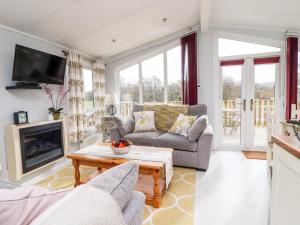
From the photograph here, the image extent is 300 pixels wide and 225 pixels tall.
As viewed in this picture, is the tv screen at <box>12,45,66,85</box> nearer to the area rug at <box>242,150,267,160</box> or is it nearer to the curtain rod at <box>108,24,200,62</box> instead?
the curtain rod at <box>108,24,200,62</box>

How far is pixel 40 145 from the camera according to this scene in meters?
2.91

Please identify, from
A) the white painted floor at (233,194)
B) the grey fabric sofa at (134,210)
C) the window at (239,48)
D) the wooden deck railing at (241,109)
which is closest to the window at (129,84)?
the window at (239,48)

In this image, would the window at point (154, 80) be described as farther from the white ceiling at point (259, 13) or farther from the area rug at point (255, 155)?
the area rug at point (255, 155)

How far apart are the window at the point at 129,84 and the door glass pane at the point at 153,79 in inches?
8.5

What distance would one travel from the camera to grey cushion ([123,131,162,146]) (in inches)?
126

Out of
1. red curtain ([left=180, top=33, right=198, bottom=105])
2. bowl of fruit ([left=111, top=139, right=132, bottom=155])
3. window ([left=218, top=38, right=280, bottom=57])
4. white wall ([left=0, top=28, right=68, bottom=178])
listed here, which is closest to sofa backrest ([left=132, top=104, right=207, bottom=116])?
red curtain ([left=180, top=33, right=198, bottom=105])

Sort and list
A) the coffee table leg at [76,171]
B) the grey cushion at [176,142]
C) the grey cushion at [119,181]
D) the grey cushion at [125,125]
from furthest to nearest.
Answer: the grey cushion at [125,125] → the grey cushion at [176,142] → the coffee table leg at [76,171] → the grey cushion at [119,181]

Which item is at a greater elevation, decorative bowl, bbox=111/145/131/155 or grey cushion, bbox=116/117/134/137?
grey cushion, bbox=116/117/134/137

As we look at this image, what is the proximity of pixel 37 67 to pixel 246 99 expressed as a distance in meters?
3.74

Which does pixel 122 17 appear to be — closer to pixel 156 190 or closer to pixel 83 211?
pixel 156 190

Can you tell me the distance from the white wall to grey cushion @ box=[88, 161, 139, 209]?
225 centimetres

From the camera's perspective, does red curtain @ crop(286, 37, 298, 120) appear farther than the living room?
Yes

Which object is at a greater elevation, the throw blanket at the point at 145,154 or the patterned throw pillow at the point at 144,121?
the patterned throw pillow at the point at 144,121

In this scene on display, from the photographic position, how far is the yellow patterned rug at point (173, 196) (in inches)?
72.3
